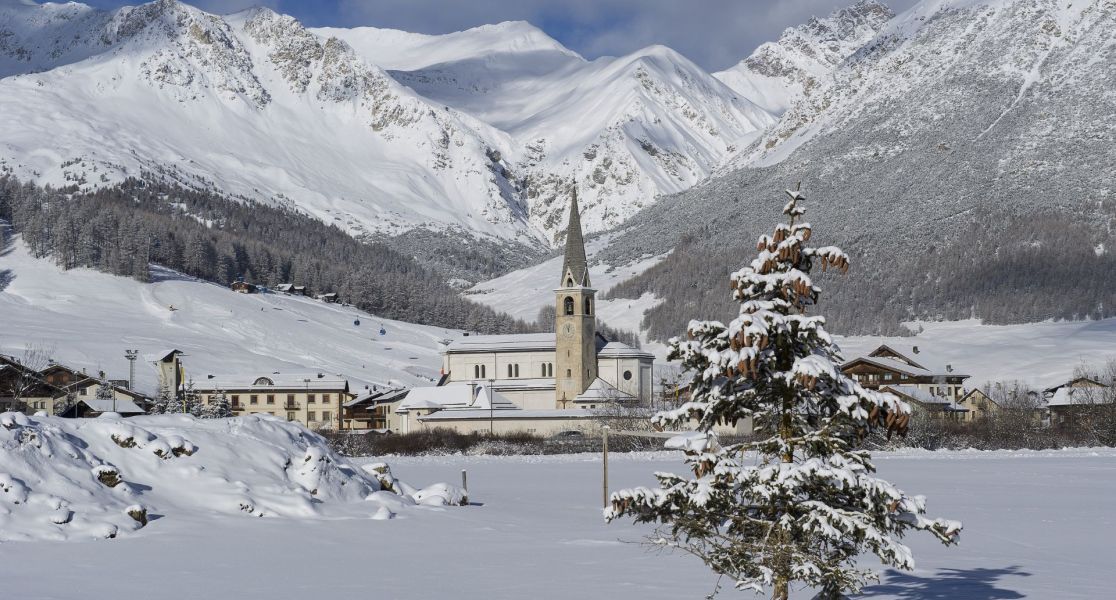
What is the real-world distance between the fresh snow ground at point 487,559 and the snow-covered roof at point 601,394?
9059 centimetres

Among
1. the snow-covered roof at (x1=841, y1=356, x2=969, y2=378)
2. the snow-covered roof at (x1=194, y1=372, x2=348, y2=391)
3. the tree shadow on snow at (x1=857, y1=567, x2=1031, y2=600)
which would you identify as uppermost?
the snow-covered roof at (x1=841, y1=356, x2=969, y2=378)

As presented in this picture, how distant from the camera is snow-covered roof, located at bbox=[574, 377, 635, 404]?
142500 millimetres

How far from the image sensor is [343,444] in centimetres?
10862

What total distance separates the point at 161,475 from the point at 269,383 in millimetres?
131499

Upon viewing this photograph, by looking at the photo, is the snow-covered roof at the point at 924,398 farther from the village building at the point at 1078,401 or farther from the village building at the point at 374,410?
the village building at the point at 374,410

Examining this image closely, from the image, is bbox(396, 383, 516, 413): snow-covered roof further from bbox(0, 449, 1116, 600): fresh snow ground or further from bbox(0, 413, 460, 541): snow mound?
bbox(0, 413, 460, 541): snow mound

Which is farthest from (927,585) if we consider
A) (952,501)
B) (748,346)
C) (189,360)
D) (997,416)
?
(189,360)

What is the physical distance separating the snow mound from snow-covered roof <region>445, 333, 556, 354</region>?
109830 millimetres

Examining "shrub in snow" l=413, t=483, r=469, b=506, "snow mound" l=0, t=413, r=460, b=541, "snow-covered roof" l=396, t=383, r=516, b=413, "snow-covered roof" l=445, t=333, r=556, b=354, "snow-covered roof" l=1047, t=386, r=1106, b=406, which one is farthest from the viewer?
"snow-covered roof" l=445, t=333, r=556, b=354

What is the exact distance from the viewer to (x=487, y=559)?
33.5 m

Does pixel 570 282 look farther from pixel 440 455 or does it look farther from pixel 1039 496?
pixel 1039 496

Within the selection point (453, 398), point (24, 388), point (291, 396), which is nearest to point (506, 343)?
point (453, 398)

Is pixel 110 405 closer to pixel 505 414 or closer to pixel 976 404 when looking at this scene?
pixel 505 414

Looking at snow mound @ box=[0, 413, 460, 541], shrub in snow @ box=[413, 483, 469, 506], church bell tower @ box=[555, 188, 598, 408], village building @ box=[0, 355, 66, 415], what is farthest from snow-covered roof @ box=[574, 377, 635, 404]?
snow mound @ box=[0, 413, 460, 541]
